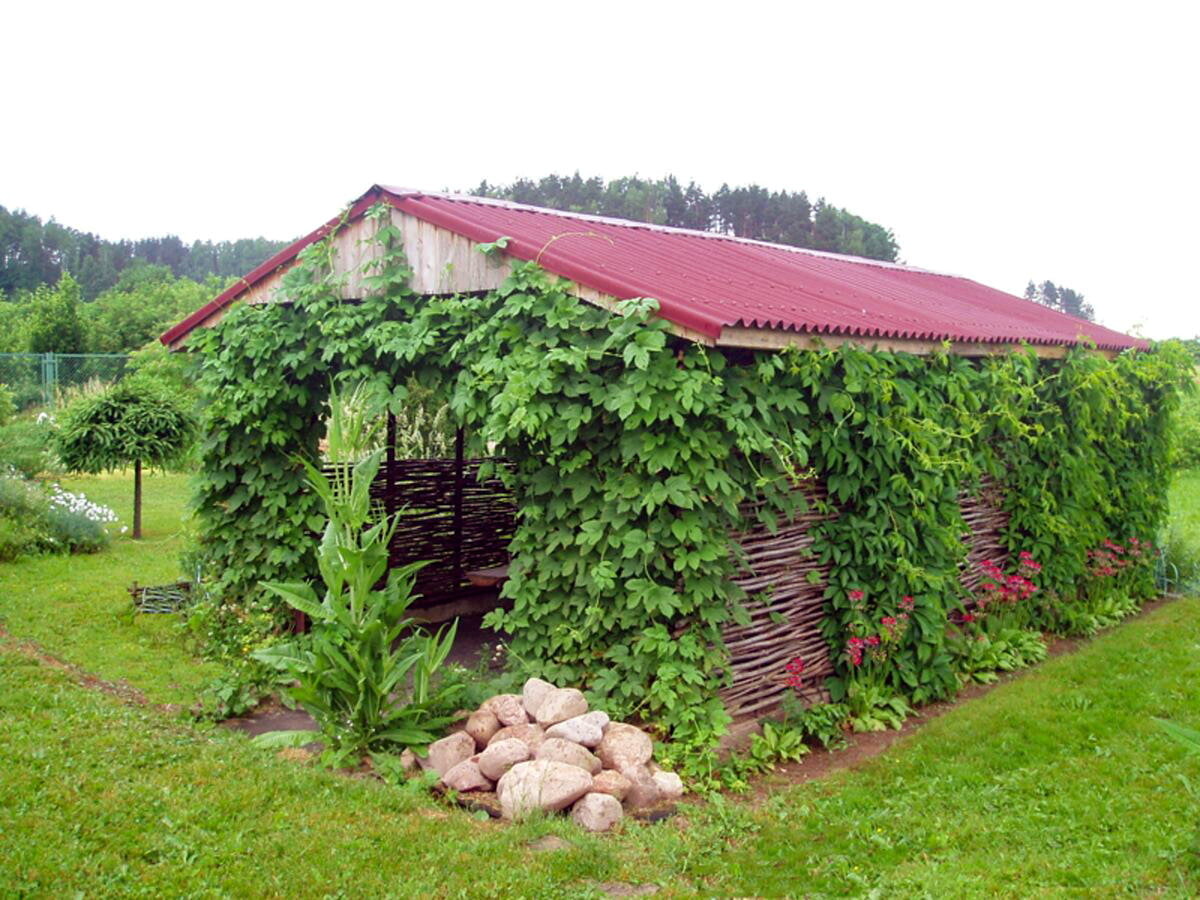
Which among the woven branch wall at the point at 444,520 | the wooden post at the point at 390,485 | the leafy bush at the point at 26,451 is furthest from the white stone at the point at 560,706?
→ the leafy bush at the point at 26,451

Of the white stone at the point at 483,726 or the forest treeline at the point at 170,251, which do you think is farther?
the forest treeline at the point at 170,251

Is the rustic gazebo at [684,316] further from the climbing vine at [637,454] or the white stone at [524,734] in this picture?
the white stone at [524,734]

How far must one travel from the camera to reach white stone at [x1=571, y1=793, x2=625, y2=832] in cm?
486

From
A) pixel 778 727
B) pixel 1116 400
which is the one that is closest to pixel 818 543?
pixel 778 727

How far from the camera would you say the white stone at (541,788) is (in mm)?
4867

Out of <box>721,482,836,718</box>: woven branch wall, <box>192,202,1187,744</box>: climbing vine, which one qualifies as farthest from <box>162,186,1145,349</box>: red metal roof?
<box>721,482,836,718</box>: woven branch wall

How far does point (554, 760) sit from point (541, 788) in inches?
9.5

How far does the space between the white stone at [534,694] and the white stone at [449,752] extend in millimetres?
377

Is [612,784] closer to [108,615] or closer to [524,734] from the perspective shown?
[524,734]

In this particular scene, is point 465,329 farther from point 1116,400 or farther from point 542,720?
point 1116,400

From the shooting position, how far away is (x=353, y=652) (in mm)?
5379

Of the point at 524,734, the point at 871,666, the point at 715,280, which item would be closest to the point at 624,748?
the point at 524,734

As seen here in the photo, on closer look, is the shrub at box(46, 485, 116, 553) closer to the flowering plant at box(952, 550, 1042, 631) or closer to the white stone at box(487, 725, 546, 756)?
the white stone at box(487, 725, 546, 756)

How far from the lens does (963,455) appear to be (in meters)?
7.58
